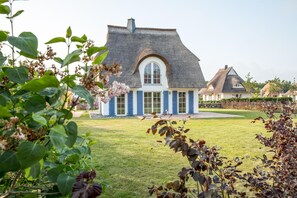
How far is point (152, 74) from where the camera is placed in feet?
69.8

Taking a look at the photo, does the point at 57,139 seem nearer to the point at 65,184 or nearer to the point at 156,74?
the point at 65,184

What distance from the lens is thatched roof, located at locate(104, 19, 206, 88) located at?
2088 centimetres

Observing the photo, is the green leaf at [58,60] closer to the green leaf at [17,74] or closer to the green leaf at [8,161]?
the green leaf at [17,74]

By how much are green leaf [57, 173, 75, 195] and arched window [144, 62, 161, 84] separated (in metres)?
20.1

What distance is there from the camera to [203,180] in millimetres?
1609

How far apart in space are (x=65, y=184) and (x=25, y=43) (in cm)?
57

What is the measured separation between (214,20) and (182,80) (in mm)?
10390

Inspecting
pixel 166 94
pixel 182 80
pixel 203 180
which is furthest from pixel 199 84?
pixel 203 180

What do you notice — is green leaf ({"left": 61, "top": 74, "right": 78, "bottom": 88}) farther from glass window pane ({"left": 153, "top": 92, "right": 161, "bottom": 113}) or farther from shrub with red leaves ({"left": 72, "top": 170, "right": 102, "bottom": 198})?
glass window pane ({"left": 153, "top": 92, "right": 161, "bottom": 113})

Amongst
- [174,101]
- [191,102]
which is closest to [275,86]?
[191,102]

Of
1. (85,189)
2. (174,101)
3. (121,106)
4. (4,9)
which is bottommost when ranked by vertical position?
(121,106)

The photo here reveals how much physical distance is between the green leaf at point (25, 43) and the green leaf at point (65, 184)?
0.51 m

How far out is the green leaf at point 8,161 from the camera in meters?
0.93

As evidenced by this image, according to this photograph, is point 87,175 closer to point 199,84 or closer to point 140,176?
point 140,176
